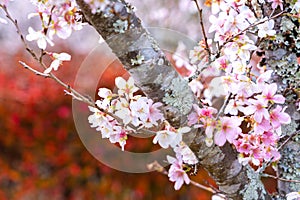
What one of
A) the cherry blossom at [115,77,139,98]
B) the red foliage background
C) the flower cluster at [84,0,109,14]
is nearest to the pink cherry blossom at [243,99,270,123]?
the cherry blossom at [115,77,139,98]

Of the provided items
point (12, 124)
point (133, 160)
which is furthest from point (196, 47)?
point (12, 124)

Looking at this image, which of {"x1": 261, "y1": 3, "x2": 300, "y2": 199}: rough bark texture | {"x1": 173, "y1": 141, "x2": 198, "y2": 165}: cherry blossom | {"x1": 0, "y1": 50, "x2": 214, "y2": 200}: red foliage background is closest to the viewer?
{"x1": 173, "y1": 141, "x2": 198, "y2": 165}: cherry blossom

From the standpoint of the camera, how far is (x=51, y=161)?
3359 mm

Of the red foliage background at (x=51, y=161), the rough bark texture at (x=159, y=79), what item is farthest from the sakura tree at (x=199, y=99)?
the red foliage background at (x=51, y=161)

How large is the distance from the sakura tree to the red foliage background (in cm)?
227

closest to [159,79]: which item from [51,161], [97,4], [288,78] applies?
[97,4]

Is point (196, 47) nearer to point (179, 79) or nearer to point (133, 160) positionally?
point (179, 79)

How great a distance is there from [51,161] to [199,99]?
2555 mm

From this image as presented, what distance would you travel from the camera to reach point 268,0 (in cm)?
102

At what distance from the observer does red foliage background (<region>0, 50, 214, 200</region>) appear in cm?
331

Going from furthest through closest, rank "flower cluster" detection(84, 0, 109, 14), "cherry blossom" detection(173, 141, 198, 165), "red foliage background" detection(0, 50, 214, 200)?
"red foliage background" detection(0, 50, 214, 200)
"cherry blossom" detection(173, 141, 198, 165)
"flower cluster" detection(84, 0, 109, 14)

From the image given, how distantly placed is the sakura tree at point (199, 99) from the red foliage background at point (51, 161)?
2267mm

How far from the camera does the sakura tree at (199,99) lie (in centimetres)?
87

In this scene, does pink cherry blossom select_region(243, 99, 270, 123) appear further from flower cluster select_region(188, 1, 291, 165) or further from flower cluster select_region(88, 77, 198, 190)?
flower cluster select_region(88, 77, 198, 190)
